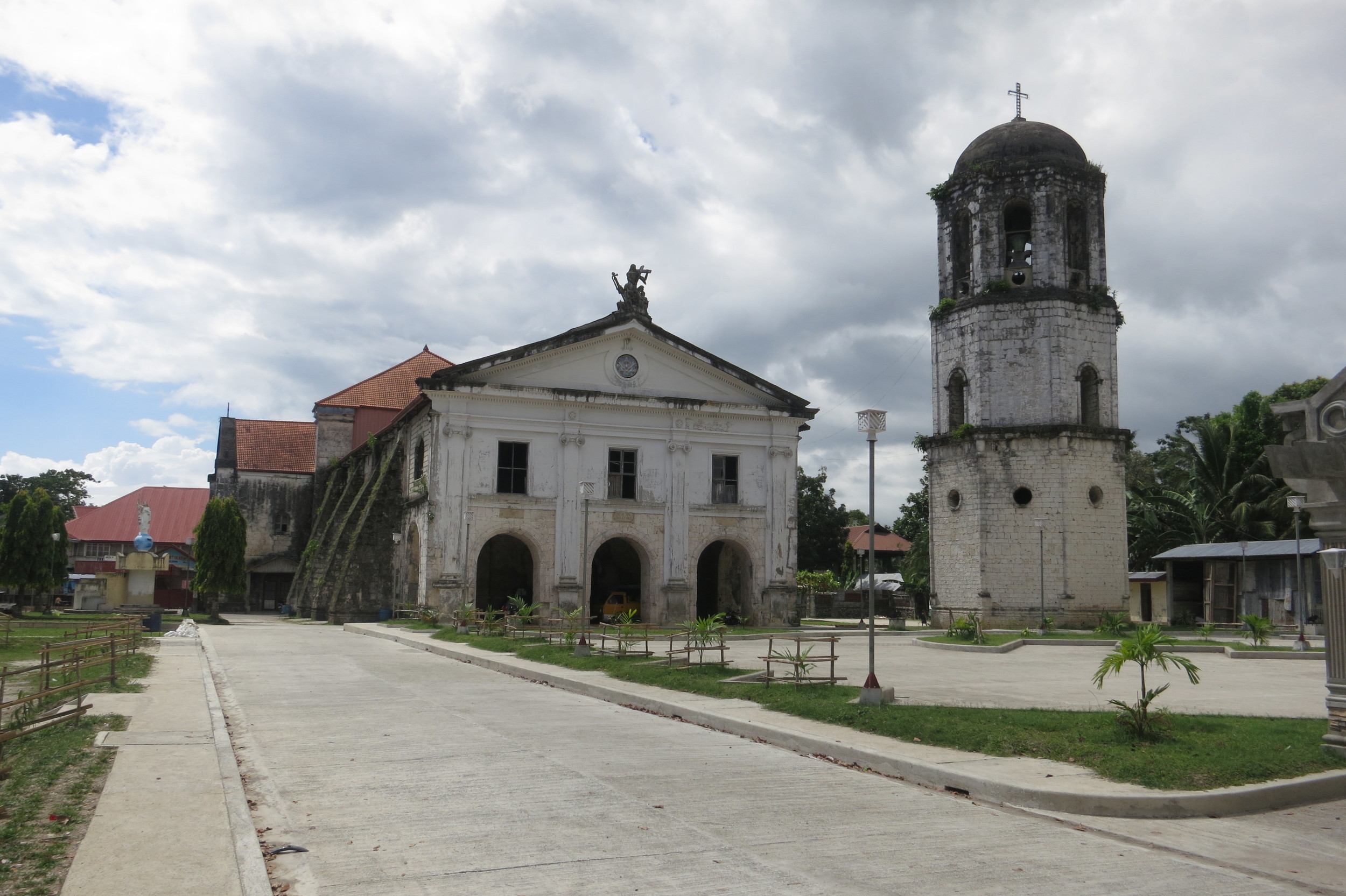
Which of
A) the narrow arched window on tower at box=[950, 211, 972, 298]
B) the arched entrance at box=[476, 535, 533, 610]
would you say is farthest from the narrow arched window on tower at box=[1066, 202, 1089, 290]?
the arched entrance at box=[476, 535, 533, 610]

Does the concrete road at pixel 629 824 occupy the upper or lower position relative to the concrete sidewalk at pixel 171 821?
lower

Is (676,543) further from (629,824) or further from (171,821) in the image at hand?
(171,821)

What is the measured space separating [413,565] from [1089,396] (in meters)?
24.4

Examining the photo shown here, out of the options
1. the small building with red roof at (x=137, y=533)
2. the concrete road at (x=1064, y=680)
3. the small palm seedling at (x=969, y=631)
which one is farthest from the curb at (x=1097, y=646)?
the small building with red roof at (x=137, y=533)

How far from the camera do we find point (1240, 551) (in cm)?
3534

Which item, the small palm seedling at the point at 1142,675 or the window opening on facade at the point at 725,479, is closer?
the small palm seedling at the point at 1142,675

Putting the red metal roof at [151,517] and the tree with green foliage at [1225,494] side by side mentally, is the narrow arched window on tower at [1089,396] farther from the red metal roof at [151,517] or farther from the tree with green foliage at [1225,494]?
the red metal roof at [151,517]

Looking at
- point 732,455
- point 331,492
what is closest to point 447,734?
point 732,455

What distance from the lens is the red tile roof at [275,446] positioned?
53438 millimetres

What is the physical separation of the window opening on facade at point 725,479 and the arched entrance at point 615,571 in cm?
399

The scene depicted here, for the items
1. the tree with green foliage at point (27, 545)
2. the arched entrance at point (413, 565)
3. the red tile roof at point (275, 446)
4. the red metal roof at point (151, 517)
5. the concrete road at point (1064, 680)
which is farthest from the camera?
the red metal roof at point (151, 517)

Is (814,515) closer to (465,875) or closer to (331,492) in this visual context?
(331,492)

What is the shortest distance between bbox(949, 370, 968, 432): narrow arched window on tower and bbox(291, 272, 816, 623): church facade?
519 cm

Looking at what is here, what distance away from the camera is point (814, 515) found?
66562 millimetres
